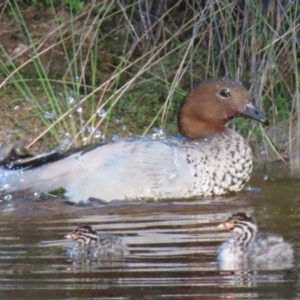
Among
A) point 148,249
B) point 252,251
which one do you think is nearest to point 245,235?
point 252,251

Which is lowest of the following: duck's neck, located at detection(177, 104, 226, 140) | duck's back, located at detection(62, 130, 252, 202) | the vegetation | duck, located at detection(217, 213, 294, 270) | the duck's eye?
duck, located at detection(217, 213, 294, 270)

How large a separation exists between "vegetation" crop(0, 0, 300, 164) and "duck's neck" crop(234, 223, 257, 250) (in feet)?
8.97

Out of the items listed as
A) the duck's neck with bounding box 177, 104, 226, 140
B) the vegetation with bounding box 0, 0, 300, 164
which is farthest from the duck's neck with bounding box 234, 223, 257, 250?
the vegetation with bounding box 0, 0, 300, 164

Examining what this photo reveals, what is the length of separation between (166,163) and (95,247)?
1.95m

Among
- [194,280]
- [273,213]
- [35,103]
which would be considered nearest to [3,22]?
[35,103]

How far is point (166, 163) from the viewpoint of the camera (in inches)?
321

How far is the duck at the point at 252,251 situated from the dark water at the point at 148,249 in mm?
79

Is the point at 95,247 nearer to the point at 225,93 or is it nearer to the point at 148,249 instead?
the point at 148,249

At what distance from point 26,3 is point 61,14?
76 centimetres

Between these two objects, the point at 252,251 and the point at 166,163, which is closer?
the point at 252,251

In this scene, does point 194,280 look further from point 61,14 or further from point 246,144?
point 61,14

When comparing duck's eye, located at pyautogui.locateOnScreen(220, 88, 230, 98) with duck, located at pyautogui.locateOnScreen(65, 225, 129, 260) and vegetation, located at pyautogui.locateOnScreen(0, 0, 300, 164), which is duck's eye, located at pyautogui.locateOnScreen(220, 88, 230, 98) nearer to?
vegetation, located at pyautogui.locateOnScreen(0, 0, 300, 164)

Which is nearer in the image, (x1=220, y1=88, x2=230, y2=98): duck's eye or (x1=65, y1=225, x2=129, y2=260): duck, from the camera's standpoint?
(x1=65, y1=225, x2=129, y2=260): duck

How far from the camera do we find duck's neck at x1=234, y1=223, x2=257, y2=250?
607 centimetres
